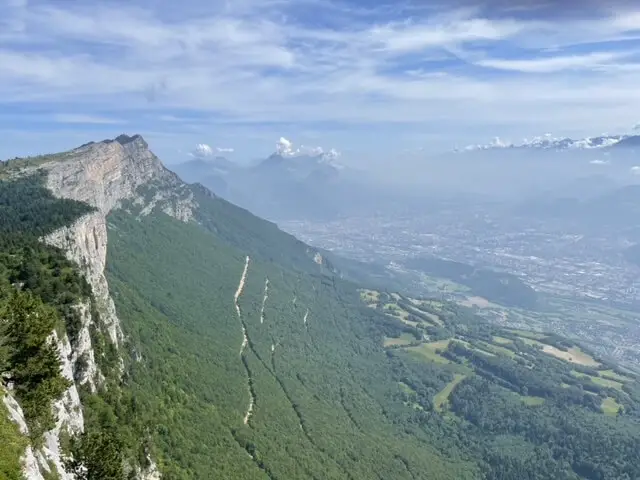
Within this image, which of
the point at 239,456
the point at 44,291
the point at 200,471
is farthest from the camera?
the point at 239,456

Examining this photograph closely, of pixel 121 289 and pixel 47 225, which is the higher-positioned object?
pixel 47 225

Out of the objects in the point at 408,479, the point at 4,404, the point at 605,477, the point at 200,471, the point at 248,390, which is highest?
the point at 4,404

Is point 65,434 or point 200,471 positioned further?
point 200,471

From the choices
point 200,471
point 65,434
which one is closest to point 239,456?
point 200,471

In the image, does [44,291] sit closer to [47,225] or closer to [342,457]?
[47,225]

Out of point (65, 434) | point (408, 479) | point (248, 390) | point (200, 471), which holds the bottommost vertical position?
point (408, 479)

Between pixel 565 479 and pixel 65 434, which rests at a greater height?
pixel 65 434

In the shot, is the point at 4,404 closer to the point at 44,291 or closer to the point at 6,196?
the point at 44,291

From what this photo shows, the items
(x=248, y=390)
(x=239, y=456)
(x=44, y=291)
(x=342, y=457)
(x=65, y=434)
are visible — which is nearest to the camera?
(x=65, y=434)

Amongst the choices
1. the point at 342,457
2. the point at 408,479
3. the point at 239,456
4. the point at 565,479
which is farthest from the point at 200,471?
the point at 565,479

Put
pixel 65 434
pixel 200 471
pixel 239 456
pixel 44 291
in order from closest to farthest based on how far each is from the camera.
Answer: pixel 65 434
pixel 44 291
pixel 200 471
pixel 239 456
